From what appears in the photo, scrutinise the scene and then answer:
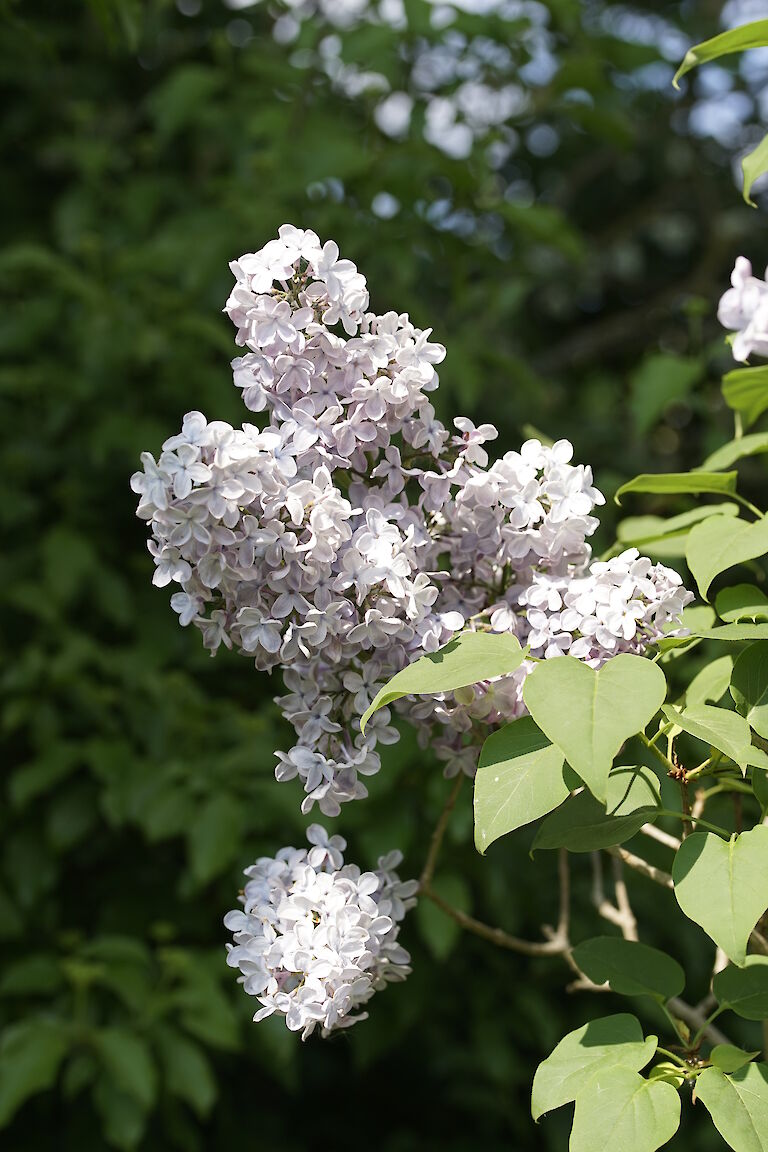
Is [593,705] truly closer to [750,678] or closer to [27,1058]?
[750,678]

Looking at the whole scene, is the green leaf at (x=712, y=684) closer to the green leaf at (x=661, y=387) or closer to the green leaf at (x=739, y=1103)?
the green leaf at (x=739, y=1103)

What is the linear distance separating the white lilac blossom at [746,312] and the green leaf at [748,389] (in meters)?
0.04

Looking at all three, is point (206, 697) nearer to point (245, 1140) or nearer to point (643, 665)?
point (245, 1140)

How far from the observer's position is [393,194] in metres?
1.99

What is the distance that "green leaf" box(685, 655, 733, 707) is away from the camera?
792 mm

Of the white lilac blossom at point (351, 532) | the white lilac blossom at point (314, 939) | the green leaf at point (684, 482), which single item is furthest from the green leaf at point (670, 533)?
the white lilac blossom at point (314, 939)

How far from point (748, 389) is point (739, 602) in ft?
0.63

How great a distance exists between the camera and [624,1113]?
0.63m

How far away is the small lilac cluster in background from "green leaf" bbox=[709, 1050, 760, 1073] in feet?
0.69

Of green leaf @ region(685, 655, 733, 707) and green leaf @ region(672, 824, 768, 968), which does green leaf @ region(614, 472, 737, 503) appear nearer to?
green leaf @ region(685, 655, 733, 707)

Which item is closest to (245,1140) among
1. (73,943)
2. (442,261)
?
(73,943)

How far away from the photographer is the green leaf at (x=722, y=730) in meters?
0.63

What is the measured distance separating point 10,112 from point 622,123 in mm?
1247

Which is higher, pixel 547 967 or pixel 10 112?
pixel 10 112
